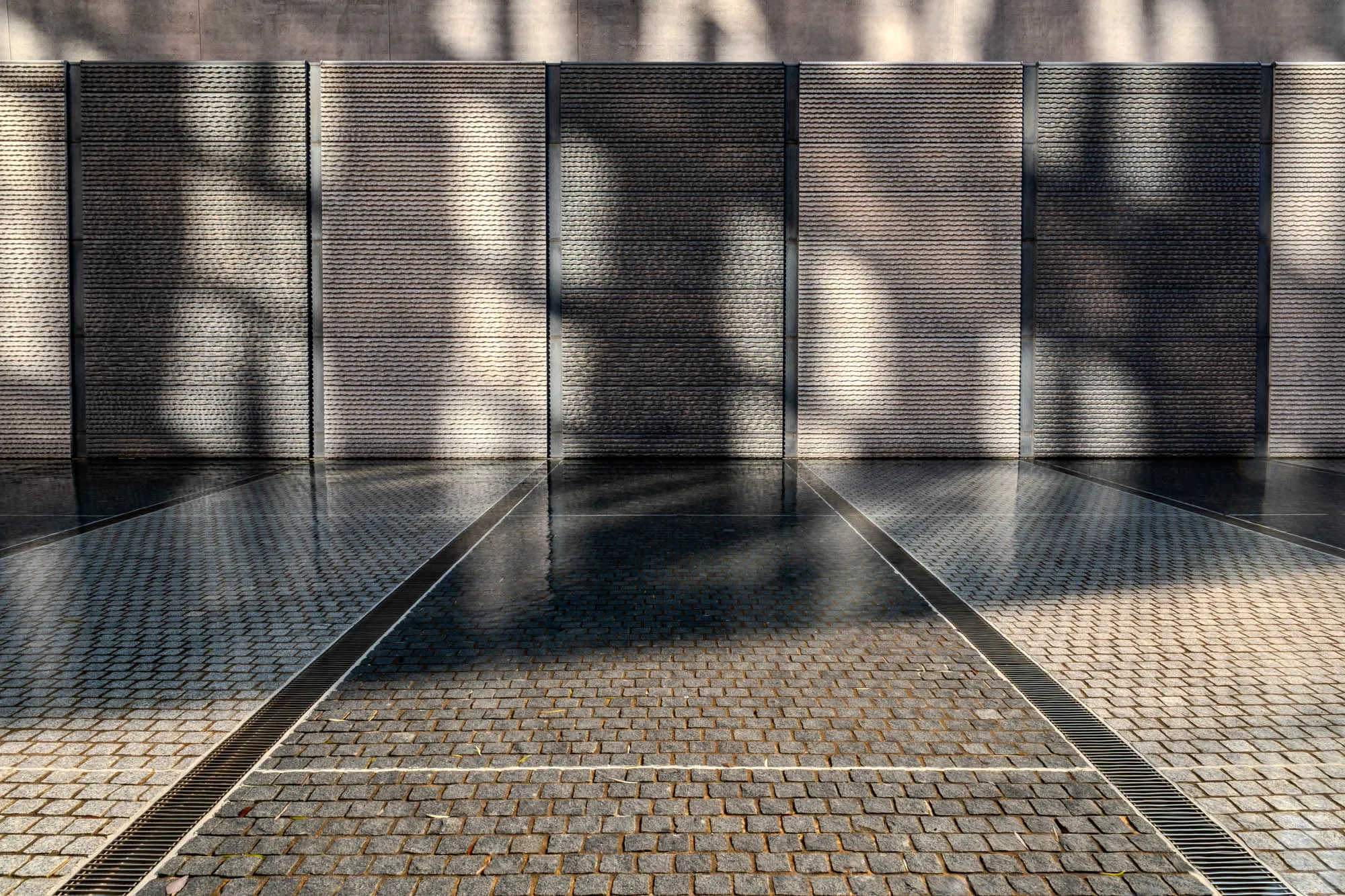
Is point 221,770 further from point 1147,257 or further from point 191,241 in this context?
point 1147,257

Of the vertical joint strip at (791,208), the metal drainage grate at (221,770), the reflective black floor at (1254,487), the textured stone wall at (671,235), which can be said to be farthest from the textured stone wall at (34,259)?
the reflective black floor at (1254,487)

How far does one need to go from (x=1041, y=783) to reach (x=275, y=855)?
7.92 feet

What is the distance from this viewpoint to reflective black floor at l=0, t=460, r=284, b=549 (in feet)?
28.6

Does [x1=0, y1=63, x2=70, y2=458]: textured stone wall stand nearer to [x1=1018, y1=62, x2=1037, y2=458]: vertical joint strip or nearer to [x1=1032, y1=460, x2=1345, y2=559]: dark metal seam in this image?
[x1=1018, y1=62, x2=1037, y2=458]: vertical joint strip

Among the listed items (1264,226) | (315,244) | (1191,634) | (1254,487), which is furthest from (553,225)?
(1191,634)

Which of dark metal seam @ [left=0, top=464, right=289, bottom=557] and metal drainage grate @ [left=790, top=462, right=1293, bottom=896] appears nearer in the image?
metal drainage grate @ [left=790, top=462, right=1293, bottom=896]

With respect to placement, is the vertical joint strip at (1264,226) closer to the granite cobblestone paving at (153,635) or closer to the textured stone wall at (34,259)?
the granite cobblestone paving at (153,635)

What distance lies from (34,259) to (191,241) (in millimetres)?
2298

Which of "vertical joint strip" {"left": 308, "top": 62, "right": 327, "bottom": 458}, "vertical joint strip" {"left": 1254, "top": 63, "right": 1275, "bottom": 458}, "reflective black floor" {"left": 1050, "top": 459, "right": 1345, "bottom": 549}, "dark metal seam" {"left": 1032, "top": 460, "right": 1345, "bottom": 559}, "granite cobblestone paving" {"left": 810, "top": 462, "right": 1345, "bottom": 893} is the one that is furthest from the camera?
"vertical joint strip" {"left": 1254, "top": 63, "right": 1275, "bottom": 458}

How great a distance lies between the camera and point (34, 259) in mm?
14172

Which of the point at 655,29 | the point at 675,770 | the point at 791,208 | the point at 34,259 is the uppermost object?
the point at 655,29

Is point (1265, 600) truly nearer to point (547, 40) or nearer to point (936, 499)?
point (936, 499)

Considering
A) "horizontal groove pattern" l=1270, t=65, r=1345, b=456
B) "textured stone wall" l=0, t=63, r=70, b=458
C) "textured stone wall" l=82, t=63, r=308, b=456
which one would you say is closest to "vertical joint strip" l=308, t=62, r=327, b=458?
"textured stone wall" l=82, t=63, r=308, b=456

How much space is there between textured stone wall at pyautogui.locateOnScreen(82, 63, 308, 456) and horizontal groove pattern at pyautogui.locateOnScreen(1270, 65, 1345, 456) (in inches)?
563
